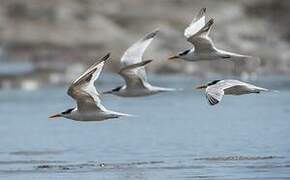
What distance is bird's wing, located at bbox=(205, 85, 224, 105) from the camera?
1642 cm

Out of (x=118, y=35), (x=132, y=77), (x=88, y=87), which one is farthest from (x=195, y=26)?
(x=118, y=35)

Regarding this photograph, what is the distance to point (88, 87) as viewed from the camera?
666 inches

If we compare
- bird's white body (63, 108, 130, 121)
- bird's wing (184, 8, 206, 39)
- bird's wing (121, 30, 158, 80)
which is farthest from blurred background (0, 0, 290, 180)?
bird's wing (184, 8, 206, 39)

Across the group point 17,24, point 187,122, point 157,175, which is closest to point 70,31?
point 17,24

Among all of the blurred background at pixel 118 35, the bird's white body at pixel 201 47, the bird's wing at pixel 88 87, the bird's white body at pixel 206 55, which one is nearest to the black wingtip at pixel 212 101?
the bird's wing at pixel 88 87

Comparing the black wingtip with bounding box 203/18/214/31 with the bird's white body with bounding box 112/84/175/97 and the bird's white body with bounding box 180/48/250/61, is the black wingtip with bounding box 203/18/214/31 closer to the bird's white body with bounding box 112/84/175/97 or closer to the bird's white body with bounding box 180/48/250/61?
the bird's white body with bounding box 180/48/250/61

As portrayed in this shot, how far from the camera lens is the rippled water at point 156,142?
16.6m

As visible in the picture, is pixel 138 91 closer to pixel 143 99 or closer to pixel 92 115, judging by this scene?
pixel 92 115

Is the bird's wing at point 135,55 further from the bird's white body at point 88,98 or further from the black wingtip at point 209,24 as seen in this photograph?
the bird's white body at point 88,98

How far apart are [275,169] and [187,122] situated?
732 cm

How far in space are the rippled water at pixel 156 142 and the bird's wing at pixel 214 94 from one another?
34.9 inches

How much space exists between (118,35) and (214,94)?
27.6 meters

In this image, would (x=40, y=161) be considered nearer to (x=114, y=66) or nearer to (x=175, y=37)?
(x=114, y=66)

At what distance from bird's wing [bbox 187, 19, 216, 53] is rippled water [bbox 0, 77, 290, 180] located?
1.51m
